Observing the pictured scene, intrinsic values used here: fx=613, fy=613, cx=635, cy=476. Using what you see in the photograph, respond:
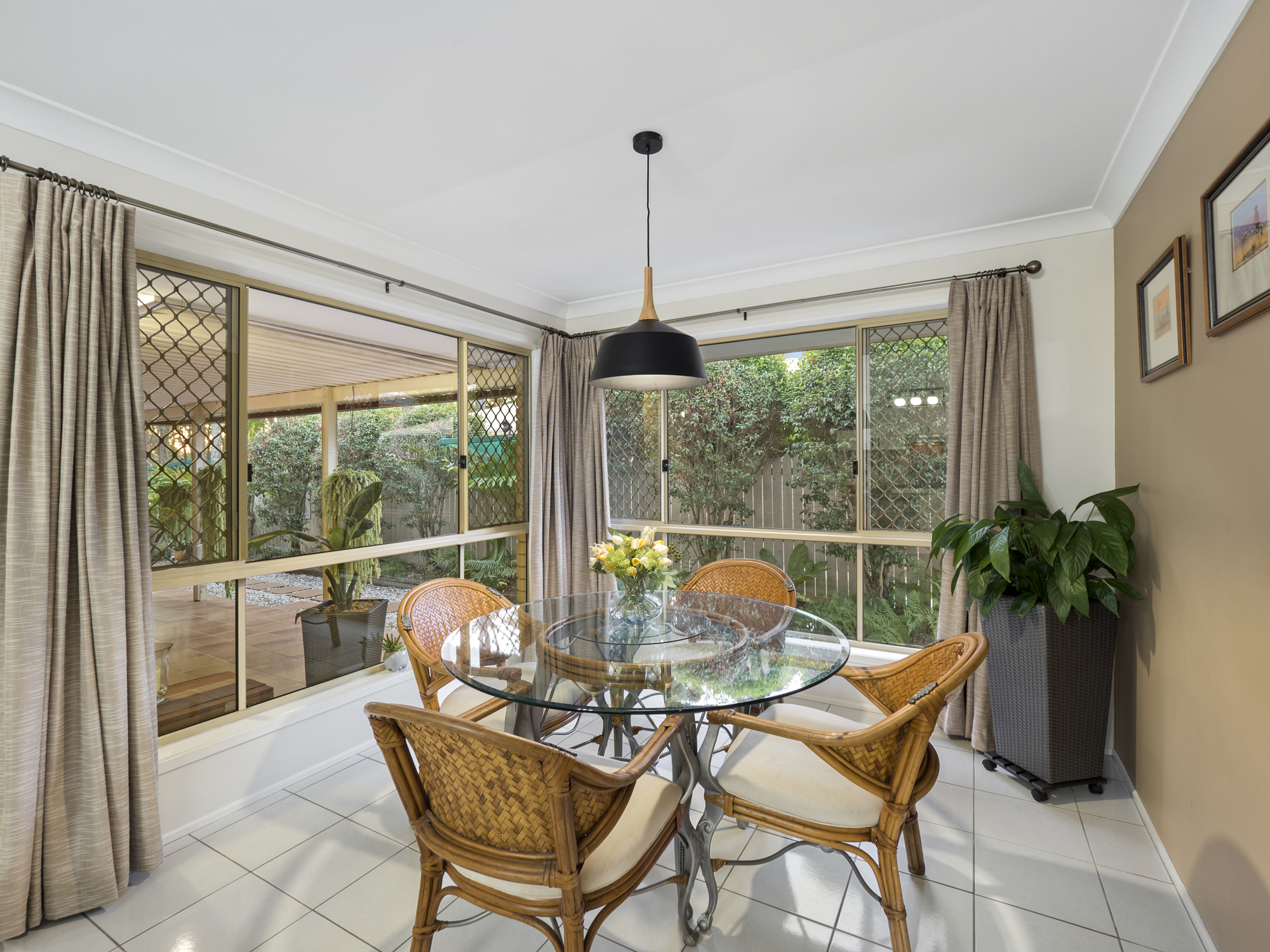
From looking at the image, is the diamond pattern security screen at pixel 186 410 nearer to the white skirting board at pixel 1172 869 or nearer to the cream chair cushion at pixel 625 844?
the cream chair cushion at pixel 625 844

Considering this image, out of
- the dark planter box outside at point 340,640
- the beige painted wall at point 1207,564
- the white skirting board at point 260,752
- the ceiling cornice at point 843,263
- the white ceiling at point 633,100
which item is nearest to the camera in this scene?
the beige painted wall at point 1207,564

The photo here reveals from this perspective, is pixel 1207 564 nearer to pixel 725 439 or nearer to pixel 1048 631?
pixel 1048 631

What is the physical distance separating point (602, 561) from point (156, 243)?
2.01m

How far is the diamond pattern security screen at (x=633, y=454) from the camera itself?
13.9 ft

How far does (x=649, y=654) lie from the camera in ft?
6.58

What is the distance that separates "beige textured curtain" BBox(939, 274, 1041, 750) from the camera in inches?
111

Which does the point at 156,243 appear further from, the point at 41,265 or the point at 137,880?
the point at 137,880

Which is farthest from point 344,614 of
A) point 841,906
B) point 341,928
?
point 841,906

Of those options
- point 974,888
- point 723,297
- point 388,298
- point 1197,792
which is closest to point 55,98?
point 388,298

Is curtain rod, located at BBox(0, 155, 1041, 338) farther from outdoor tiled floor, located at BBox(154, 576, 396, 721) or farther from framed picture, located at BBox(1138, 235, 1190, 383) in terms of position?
outdoor tiled floor, located at BBox(154, 576, 396, 721)

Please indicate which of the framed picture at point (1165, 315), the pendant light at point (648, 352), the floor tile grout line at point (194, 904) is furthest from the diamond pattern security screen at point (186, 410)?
the framed picture at point (1165, 315)

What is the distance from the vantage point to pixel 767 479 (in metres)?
3.81

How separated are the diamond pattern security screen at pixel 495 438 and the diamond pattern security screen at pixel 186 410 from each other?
1.44 meters

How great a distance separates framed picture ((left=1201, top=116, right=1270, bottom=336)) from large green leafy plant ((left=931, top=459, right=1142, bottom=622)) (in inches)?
34.2
